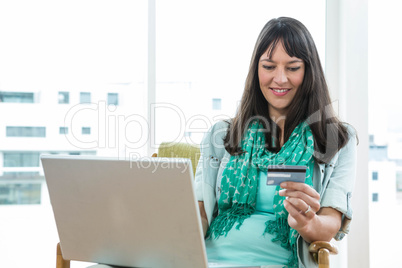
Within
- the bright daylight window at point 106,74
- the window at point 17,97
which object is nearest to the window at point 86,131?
the bright daylight window at point 106,74

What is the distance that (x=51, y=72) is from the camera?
2531mm

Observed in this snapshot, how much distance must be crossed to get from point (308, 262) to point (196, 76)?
4.72ft

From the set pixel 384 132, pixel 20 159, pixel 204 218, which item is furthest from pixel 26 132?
pixel 384 132

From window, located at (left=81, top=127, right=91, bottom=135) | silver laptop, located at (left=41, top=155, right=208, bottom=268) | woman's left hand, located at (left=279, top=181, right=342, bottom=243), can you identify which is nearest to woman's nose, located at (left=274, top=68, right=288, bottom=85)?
woman's left hand, located at (left=279, top=181, right=342, bottom=243)

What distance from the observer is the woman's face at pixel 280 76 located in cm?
150

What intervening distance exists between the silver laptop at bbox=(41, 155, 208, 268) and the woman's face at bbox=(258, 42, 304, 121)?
2.41ft

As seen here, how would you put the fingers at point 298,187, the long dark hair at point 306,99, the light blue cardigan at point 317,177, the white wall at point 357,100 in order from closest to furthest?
the fingers at point 298,187, the light blue cardigan at point 317,177, the long dark hair at point 306,99, the white wall at point 357,100

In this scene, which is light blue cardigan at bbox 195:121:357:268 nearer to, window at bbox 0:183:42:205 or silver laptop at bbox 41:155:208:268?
silver laptop at bbox 41:155:208:268

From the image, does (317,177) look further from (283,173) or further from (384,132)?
(384,132)

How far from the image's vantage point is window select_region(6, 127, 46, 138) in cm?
253

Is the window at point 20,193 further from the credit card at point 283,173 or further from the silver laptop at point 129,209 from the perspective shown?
the credit card at point 283,173

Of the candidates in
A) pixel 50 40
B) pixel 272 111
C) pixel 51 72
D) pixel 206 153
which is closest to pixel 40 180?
pixel 51 72

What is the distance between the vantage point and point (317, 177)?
147 cm

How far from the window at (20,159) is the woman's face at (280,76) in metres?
1.59
